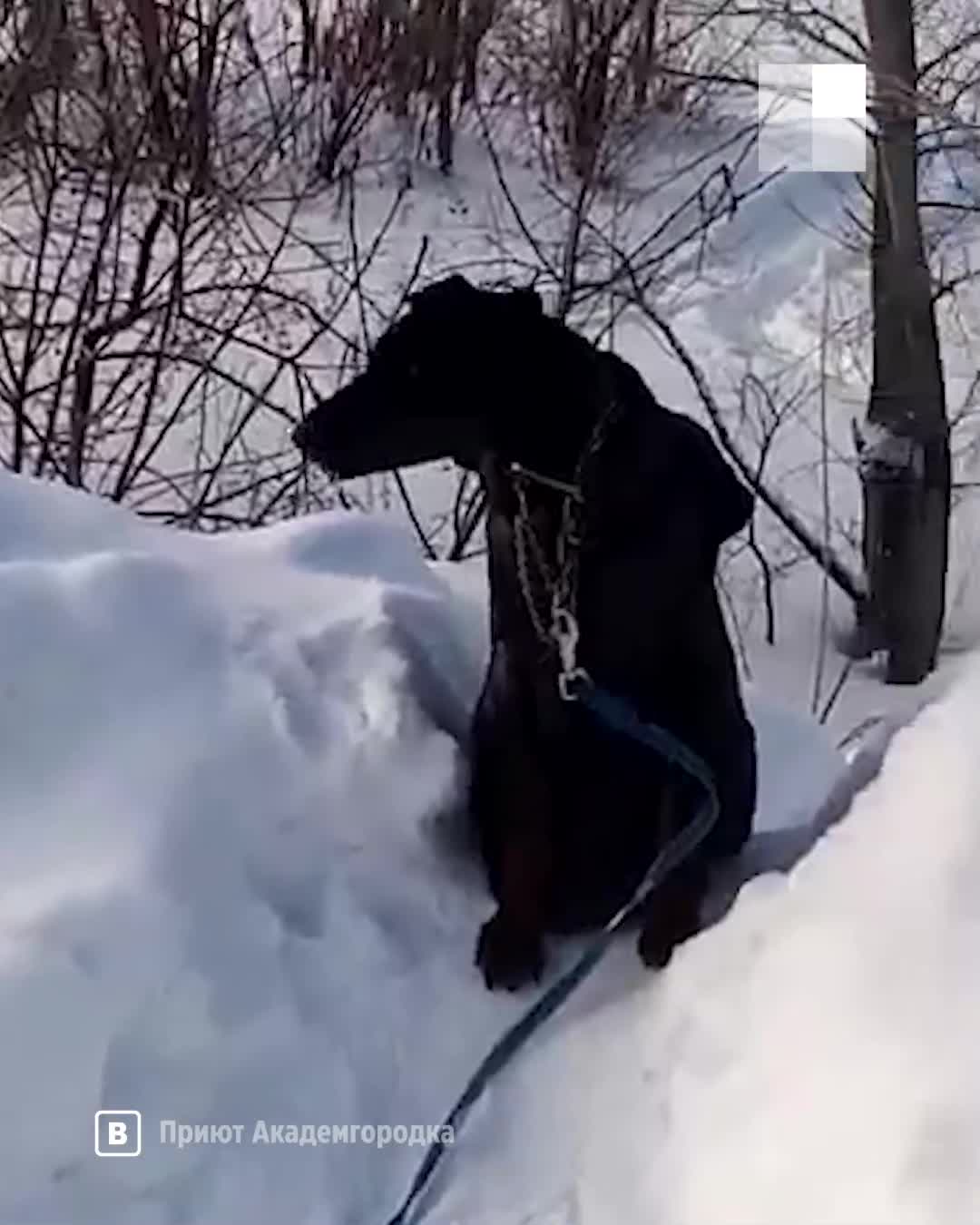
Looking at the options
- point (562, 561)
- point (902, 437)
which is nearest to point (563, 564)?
point (562, 561)

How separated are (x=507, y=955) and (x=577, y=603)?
0.47m

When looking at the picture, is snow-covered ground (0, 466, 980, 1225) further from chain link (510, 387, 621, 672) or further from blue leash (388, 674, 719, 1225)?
chain link (510, 387, 621, 672)

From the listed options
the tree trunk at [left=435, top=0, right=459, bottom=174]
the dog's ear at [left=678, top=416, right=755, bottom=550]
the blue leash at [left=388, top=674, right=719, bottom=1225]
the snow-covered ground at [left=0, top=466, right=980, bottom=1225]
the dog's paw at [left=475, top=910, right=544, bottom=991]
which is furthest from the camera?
the tree trunk at [left=435, top=0, right=459, bottom=174]

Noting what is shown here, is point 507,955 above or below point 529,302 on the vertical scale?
below

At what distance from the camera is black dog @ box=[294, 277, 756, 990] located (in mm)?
2670

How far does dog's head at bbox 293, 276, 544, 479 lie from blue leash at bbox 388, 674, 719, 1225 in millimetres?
402

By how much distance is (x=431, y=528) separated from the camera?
747 cm

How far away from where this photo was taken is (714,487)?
9.01 ft

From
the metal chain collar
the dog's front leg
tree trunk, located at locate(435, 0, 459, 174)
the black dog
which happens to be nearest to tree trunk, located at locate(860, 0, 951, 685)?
tree trunk, located at locate(435, 0, 459, 174)

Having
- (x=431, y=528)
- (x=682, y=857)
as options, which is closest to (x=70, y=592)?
(x=682, y=857)

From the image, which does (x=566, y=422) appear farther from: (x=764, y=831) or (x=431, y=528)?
(x=431, y=528)

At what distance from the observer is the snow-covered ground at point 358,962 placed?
1823mm

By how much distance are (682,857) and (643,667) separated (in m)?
0.26

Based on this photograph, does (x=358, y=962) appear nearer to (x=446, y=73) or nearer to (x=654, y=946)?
(x=654, y=946)
